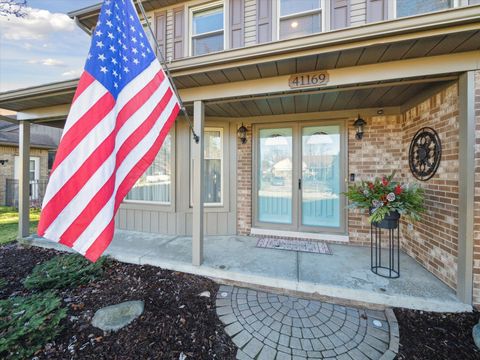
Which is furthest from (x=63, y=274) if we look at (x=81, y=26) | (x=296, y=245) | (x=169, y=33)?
(x=81, y=26)

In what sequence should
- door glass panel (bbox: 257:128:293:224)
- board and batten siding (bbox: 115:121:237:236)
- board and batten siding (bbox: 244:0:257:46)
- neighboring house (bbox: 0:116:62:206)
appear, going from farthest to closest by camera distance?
neighboring house (bbox: 0:116:62:206) < board and batten siding (bbox: 115:121:237:236) < door glass panel (bbox: 257:128:293:224) < board and batten siding (bbox: 244:0:257:46)

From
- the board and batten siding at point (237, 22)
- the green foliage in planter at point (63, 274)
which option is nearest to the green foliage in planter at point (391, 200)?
the board and batten siding at point (237, 22)

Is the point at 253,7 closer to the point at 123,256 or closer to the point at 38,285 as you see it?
the point at 123,256

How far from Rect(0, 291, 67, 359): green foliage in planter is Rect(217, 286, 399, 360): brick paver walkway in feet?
5.20

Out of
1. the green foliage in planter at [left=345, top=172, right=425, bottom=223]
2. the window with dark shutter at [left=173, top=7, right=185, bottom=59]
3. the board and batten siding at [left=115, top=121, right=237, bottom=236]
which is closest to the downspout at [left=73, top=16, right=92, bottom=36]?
the window with dark shutter at [left=173, top=7, right=185, bottom=59]

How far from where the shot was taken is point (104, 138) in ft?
5.43

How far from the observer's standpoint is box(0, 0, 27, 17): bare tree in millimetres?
3412

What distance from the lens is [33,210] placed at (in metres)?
7.97

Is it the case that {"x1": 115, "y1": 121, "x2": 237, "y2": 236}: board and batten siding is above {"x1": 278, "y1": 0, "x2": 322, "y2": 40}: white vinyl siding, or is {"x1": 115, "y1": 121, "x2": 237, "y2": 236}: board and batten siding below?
below

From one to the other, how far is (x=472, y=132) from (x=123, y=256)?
4.98m

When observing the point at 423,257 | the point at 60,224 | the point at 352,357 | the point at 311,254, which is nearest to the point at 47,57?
the point at 60,224

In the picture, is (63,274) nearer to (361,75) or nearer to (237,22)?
(361,75)

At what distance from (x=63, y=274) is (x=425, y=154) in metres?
5.41

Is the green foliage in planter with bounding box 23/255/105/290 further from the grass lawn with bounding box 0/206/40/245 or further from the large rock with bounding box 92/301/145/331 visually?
the grass lawn with bounding box 0/206/40/245
